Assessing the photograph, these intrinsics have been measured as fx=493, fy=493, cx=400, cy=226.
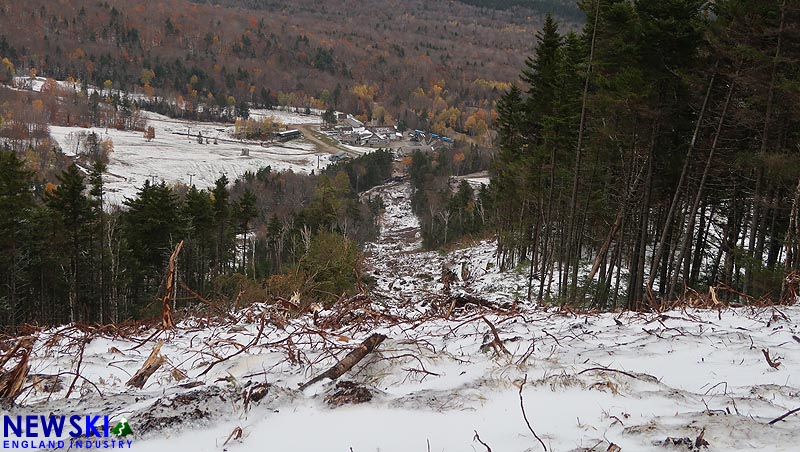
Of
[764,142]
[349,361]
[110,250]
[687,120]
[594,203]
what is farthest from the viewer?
[110,250]

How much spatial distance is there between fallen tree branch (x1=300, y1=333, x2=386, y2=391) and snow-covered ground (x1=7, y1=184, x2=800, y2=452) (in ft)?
0.13

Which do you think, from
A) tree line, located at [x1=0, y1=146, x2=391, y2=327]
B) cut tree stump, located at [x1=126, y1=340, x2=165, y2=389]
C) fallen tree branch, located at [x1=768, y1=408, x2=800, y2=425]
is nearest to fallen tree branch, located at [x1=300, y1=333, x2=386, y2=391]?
cut tree stump, located at [x1=126, y1=340, x2=165, y2=389]

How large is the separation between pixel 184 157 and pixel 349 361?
119 metres

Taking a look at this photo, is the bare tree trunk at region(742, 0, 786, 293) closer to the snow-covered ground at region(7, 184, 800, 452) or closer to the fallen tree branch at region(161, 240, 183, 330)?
the snow-covered ground at region(7, 184, 800, 452)

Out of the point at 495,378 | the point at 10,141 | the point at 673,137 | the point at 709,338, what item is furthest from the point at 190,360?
the point at 10,141

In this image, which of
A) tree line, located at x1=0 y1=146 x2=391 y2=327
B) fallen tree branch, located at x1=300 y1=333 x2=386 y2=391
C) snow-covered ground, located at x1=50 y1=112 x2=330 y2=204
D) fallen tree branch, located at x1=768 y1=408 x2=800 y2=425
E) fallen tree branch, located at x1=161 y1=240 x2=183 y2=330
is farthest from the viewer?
snow-covered ground, located at x1=50 y1=112 x2=330 y2=204

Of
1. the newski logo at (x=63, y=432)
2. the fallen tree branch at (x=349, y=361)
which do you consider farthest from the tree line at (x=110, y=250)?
the newski logo at (x=63, y=432)

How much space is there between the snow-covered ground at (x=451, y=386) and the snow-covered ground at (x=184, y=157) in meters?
84.9

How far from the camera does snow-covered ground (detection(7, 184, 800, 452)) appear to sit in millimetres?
2062

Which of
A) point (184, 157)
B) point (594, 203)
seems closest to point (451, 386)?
point (594, 203)

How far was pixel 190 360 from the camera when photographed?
3.33 meters

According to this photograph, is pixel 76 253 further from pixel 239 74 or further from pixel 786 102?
pixel 239 74

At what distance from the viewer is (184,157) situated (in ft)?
362

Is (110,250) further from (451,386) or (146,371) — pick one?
(451,386)
